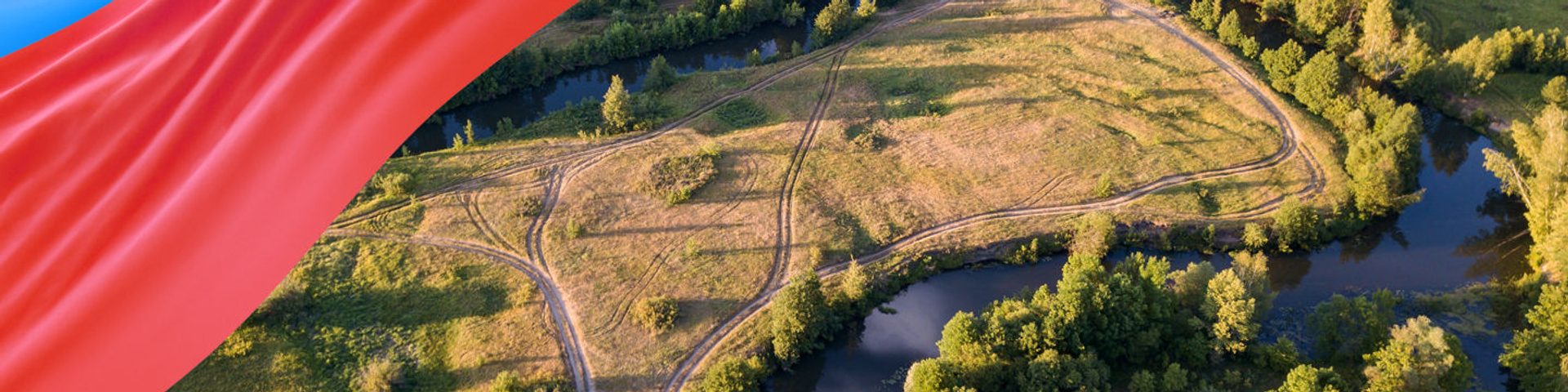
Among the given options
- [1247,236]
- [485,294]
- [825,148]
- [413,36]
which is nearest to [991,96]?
[825,148]

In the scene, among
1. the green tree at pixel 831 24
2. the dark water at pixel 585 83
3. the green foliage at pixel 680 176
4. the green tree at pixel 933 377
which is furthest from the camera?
the green tree at pixel 831 24

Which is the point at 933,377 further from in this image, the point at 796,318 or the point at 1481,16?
the point at 1481,16

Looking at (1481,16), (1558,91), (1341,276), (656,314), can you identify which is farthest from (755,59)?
(1481,16)

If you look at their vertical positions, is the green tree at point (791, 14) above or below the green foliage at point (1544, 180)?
above

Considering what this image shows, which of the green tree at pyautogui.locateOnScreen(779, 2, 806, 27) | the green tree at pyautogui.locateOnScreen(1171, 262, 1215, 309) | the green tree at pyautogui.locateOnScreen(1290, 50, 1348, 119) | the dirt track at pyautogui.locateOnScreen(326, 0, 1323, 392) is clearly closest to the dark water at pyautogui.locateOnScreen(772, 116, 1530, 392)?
the dirt track at pyautogui.locateOnScreen(326, 0, 1323, 392)

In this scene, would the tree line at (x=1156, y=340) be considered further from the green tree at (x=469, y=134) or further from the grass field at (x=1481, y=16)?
the grass field at (x=1481, y=16)

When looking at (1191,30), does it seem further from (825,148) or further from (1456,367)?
(1456,367)

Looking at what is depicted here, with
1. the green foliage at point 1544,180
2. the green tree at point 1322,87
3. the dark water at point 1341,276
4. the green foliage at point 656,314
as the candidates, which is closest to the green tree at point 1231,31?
the green tree at point 1322,87
